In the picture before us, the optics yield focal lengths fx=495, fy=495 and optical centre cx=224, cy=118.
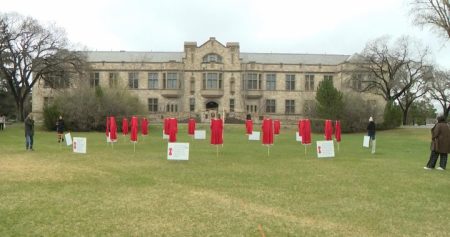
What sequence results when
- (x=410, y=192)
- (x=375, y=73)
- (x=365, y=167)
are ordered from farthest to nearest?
1. (x=375, y=73)
2. (x=365, y=167)
3. (x=410, y=192)

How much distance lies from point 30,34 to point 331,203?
4169 cm

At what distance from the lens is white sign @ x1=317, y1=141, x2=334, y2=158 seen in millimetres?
19547

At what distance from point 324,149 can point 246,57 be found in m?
52.2

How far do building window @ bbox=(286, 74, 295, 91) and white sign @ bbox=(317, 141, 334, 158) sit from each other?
157ft

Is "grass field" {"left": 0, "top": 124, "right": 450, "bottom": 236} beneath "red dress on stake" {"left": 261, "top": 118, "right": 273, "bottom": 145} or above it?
beneath

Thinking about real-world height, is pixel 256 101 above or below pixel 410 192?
above

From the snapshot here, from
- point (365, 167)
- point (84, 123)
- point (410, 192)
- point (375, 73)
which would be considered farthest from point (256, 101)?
point (410, 192)

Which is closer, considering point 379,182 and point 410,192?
point 410,192

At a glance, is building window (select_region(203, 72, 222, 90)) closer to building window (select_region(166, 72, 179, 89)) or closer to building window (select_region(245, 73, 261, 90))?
building window (select_region(166, 72, 179, 89))

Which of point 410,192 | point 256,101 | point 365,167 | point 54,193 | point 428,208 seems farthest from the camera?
point 256,101

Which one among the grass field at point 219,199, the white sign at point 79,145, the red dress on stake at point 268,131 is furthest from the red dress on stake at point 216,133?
the white sign at point 79,145

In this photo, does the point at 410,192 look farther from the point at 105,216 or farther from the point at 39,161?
the point at 39,161

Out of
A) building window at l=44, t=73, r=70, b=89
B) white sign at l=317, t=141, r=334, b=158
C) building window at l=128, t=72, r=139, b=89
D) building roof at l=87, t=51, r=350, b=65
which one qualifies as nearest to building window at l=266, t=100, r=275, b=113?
building roof at l=87, t=51, r=350, b=65

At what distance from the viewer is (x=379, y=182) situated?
13320mm
